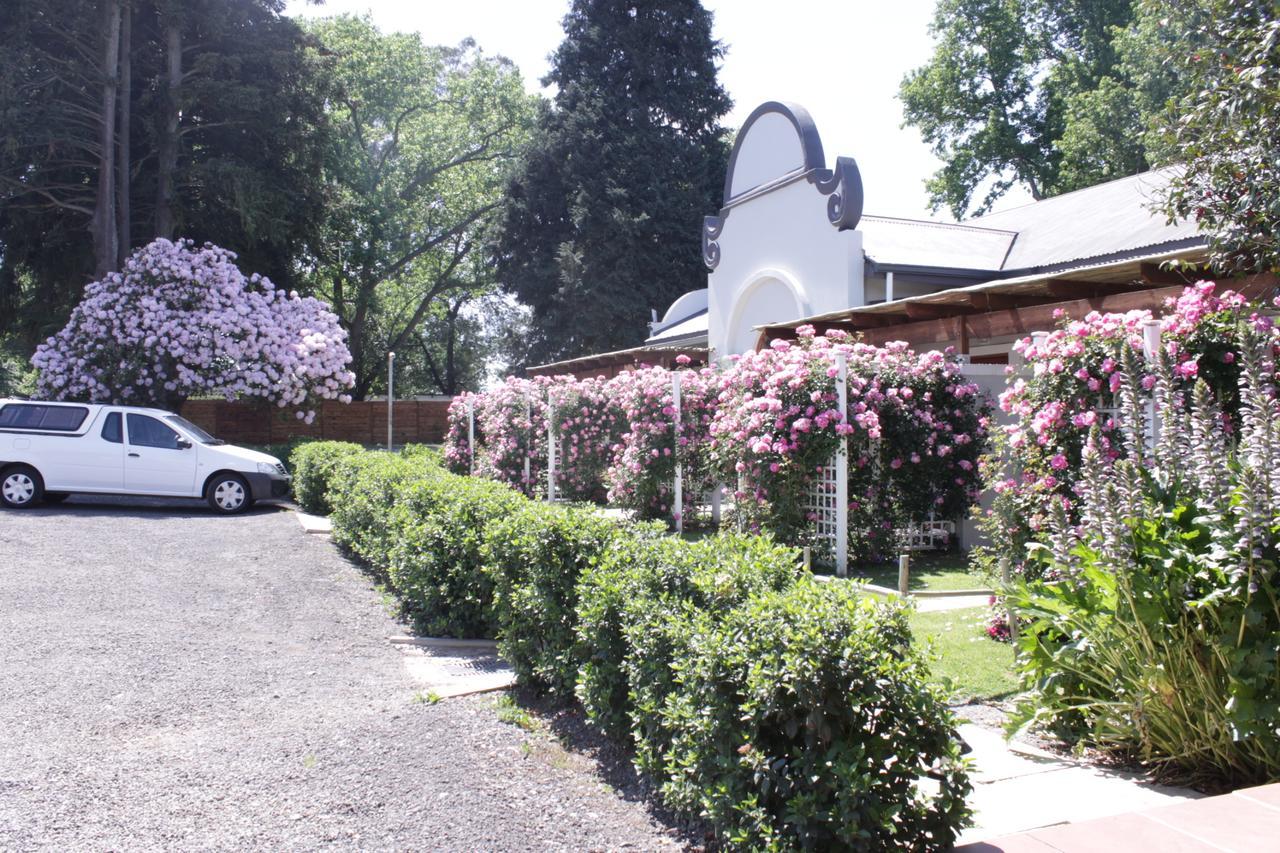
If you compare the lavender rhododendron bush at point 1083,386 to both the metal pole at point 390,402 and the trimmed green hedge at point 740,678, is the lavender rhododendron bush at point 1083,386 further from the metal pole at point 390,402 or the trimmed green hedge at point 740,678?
the metal pole at point 390,402

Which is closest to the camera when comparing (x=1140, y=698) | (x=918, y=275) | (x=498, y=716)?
(x=1140, y=698)

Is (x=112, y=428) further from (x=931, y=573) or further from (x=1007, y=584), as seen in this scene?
(x=1007, y=584)

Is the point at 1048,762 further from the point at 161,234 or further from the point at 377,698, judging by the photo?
the point at 161,234

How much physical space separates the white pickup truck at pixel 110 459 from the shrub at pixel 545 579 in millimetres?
11505

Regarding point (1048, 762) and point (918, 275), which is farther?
point (918, 275)

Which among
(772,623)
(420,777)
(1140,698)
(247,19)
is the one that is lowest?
(420,777)

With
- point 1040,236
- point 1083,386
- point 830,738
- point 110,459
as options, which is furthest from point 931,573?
point 110,459

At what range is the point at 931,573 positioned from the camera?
31.4ft

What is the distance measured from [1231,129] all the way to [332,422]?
112ft

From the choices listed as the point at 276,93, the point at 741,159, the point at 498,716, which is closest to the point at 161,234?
the point at 276,93

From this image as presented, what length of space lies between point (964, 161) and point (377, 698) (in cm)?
3458

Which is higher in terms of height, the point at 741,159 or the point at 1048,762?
the point at 741,159

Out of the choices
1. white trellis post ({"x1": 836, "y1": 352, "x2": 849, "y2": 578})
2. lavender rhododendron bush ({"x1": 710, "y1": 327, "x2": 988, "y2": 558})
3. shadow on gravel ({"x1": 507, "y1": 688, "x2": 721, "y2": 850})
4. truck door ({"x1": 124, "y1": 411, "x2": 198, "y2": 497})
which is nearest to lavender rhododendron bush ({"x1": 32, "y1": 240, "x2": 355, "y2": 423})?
truck door ({"x1": 124, "y1": 411, "x2": 198, "y2": 497})

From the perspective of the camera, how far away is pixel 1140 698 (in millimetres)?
A: 4016
